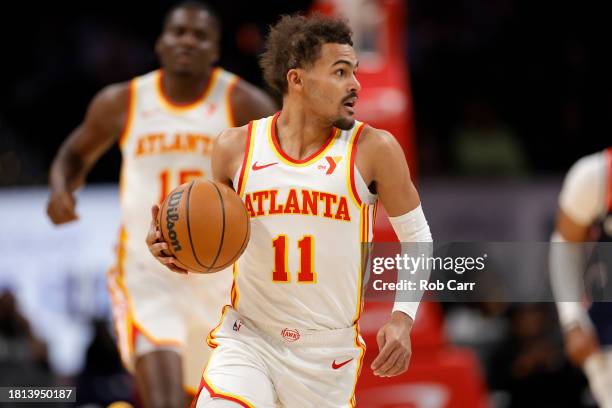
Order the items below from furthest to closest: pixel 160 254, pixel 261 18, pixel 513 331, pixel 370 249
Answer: pixel 261 18 → pixel 513 331 → pixel 370 249 → pixel 160 254

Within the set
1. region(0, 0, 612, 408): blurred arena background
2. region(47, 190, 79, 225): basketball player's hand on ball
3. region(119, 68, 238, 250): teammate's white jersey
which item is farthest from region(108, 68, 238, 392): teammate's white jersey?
region(0, 0, 612, 408): blurred arena background

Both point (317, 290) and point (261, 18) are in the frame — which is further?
point (261, 18)

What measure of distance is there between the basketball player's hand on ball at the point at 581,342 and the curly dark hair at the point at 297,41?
7.30 feet

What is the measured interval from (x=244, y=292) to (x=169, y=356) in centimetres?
124

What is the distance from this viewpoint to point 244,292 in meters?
4.49

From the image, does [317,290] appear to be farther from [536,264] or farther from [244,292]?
[536,264]

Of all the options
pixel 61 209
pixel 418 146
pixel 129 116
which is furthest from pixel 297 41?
pixel 418 146

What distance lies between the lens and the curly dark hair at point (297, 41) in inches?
173

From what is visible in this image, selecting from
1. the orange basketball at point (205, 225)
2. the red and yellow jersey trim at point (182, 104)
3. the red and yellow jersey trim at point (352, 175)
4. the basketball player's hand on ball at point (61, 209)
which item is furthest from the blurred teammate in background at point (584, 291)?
the basketball player's hand on ball at point (61, 209)

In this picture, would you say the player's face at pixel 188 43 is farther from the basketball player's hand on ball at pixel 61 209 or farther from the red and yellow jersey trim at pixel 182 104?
the basketball player's hand on ball at pixel 61 209

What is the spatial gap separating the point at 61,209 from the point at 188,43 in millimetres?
1049

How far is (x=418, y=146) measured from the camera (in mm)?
11875

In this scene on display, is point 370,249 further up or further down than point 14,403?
further up

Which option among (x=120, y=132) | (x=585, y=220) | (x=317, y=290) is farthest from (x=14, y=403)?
(x=585, y=220)
